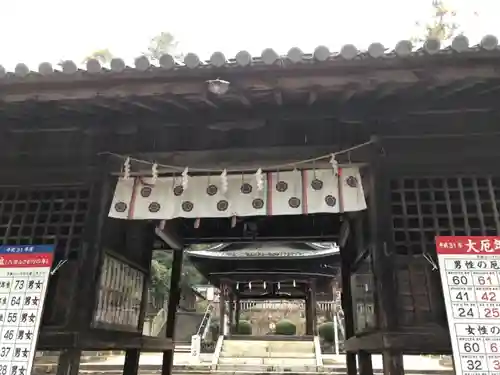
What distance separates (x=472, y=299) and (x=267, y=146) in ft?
8.44

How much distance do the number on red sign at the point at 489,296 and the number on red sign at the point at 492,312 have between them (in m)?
0.08

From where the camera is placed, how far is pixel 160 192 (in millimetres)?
5000

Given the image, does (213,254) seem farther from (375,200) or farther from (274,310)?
(274,310)

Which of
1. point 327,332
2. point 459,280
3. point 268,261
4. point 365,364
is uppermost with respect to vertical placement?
point 268,261

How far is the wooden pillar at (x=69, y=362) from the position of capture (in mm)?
4285

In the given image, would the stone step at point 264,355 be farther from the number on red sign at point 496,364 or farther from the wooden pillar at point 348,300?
the number on red sign at point 496,364

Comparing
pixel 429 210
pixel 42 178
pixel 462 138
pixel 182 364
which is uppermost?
pixel 462 138

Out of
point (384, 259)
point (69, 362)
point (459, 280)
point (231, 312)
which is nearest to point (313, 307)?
point (231, 312)

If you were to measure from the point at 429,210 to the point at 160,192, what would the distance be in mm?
2987

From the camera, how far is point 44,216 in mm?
5105

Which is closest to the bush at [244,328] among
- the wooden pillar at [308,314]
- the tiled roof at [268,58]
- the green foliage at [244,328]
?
the green foliage at [244,328]

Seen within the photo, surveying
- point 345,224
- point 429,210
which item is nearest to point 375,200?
point 429,210

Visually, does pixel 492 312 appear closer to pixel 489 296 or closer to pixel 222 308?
pixel 489 296

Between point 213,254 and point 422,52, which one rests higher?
point 213,254
